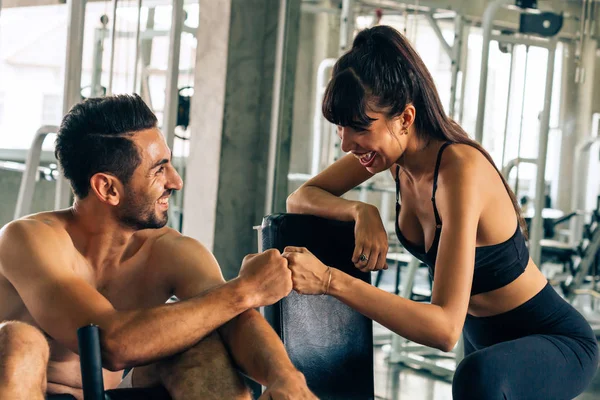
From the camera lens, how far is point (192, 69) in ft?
16.1

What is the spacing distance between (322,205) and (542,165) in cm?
209

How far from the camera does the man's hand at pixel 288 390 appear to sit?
145cm

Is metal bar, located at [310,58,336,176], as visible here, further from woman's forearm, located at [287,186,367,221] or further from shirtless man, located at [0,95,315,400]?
shirtless man, located at [0,95,315,400]

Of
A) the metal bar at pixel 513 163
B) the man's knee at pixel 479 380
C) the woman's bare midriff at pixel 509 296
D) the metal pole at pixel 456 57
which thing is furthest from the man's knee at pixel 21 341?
the metal pole at pixel 456 57

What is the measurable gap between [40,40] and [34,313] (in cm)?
449

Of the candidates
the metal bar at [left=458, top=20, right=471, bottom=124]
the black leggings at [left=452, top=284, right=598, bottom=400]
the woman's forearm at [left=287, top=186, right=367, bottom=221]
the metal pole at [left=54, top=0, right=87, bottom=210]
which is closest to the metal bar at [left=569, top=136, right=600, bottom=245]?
the metal bar at [left=458, top=20, right=471, bottom=124]

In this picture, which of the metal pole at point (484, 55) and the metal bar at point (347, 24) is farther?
the metal bar at point (347, 24)

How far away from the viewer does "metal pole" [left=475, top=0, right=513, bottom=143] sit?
12.1ft

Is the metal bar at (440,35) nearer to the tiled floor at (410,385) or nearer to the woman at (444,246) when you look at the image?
the tiled floor at (410,385)

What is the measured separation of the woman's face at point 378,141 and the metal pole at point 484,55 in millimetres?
2163

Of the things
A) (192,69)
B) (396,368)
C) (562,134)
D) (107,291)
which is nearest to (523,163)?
(562,134)

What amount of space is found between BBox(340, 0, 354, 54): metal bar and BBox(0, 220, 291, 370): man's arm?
2.78m

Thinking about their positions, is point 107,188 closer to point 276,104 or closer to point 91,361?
point 91,361

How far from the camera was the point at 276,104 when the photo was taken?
457 cm
